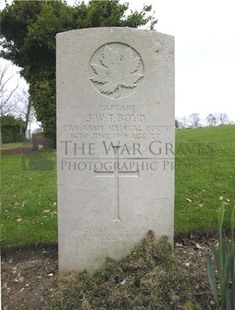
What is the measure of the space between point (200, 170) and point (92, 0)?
6.42m

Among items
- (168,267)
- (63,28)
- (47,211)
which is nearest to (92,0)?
(63,28)

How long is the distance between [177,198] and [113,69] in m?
2.30

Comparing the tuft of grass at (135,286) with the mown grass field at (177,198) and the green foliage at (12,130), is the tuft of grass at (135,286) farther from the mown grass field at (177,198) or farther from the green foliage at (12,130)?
the green foliage at (12,130)

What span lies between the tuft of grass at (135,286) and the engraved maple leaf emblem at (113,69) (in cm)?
139

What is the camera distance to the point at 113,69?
8.64 ft

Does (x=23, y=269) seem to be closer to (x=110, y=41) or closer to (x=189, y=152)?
(x=110, y=41)

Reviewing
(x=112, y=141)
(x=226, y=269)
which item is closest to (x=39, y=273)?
(x=112, y=141)

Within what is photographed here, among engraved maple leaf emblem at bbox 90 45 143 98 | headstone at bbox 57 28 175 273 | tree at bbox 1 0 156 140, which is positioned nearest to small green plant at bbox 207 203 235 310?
headstone at bbox 57 28 175 273

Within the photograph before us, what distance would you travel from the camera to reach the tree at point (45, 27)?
29.0ft

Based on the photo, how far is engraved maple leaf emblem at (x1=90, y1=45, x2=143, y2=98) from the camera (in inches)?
103

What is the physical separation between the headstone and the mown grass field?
0.73m

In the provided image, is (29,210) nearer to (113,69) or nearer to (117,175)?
(117,175)

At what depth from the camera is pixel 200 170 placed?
19.6 feet

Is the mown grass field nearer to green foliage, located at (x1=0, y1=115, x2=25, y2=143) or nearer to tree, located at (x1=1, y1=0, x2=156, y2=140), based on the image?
tree, located at (x1=1, y1=0, x2=156, y2=140)
